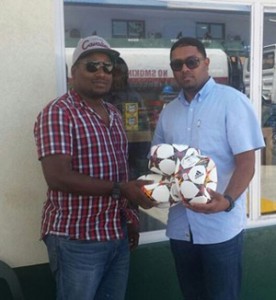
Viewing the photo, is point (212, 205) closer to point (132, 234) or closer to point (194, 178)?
point (194, 178)

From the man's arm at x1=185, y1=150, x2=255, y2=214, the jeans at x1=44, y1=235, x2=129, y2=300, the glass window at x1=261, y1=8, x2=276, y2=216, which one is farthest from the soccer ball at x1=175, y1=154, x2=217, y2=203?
the glass window at x1=261, y1=8, x2=276, y2=216

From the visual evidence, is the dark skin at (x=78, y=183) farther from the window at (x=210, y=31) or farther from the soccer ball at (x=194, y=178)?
the window at (x=210, y=31)

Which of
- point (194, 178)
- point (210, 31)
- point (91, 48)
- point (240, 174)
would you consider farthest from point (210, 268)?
point (210, 31)

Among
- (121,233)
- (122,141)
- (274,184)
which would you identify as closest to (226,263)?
(121,233)

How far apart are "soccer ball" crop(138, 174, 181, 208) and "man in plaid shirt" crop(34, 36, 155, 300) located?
0.17ft

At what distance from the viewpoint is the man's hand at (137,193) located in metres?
2.14

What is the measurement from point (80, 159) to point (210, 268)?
840 millimetres

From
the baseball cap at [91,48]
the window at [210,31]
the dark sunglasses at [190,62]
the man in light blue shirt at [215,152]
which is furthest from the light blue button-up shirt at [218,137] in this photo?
the window at [210,31]

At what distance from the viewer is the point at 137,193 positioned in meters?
2.18

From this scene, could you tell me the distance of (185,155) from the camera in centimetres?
210

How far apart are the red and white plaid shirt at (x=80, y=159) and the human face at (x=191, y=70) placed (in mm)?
443

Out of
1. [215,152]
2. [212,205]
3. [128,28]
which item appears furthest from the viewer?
[128,28]

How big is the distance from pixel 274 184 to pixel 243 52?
1.05 m

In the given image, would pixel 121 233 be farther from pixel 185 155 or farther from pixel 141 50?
pixel 141 50
